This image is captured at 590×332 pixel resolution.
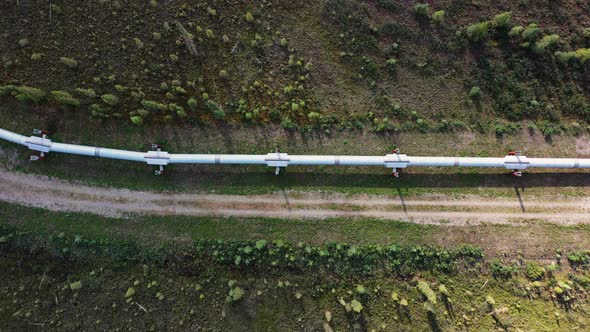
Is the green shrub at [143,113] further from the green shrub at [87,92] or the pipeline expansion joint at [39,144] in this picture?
the pipeline expansion joint at [39,144]

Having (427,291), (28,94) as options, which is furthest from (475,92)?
(28,94)

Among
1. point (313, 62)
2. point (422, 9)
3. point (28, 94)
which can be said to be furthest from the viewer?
point (313, 62)

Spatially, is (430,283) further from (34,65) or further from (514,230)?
(34,65)

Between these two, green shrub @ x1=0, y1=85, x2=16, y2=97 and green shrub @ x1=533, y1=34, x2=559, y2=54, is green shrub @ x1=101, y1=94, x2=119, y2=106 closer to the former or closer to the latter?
green shrub @ x1=0, y1=85, x2=16, y2=97

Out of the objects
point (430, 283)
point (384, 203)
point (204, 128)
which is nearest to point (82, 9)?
point (204, 128)

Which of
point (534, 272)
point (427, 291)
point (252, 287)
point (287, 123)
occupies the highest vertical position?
point (287, 123)

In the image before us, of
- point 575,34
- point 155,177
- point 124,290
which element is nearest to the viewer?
point 124,290

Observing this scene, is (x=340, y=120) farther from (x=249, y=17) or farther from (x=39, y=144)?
(x=39, y=144)
